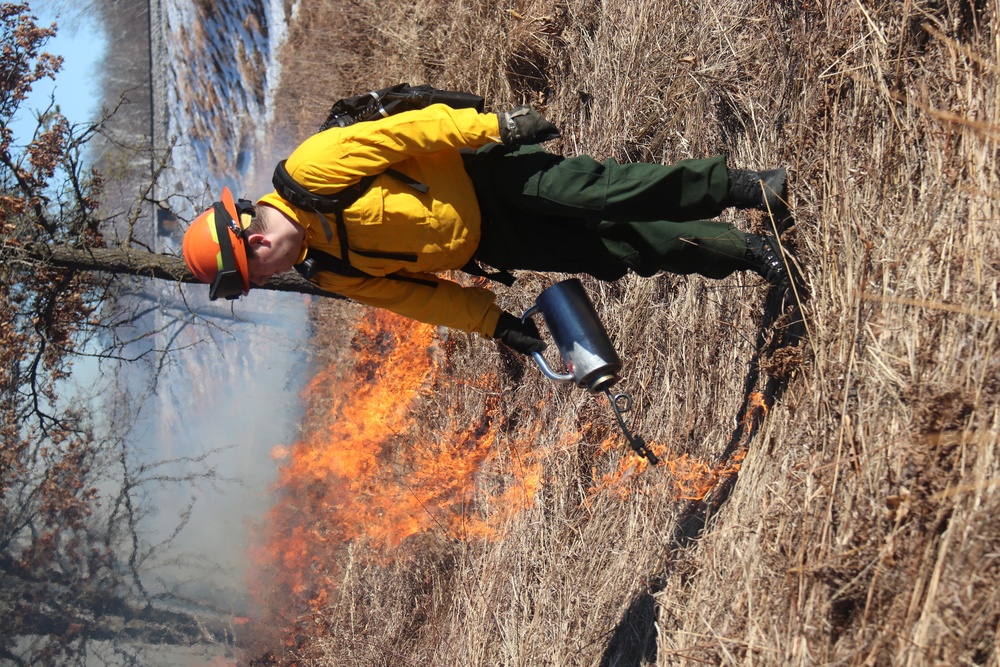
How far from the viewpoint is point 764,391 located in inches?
132

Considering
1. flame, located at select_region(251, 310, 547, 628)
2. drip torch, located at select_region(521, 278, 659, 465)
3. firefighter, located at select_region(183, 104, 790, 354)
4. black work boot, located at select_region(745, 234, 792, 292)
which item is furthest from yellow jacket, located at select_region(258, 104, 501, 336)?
flame, located at select_region(251, 310, 547, 628)

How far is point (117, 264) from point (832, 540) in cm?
484

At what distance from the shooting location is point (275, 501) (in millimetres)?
6684

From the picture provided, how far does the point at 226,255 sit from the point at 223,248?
25mm

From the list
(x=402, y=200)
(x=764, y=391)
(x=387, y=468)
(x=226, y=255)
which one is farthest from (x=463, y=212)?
(x=387, y=468)

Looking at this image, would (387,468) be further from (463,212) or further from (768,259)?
(768,259)

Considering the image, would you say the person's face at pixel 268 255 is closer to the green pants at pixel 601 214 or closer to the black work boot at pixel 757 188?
the green pants at pixel 601 214

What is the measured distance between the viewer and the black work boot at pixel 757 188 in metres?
2.85

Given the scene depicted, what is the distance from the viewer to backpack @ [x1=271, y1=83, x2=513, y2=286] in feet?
8.80

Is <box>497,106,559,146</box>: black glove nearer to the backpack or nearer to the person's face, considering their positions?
the backpack

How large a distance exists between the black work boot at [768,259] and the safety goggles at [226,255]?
187cm

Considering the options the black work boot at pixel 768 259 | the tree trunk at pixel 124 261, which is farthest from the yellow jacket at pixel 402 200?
the tree trunk at pixel 124 261

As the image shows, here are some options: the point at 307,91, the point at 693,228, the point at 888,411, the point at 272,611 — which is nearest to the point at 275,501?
the point at 272,611

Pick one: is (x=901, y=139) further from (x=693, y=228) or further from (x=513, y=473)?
(x=513, y=473)
